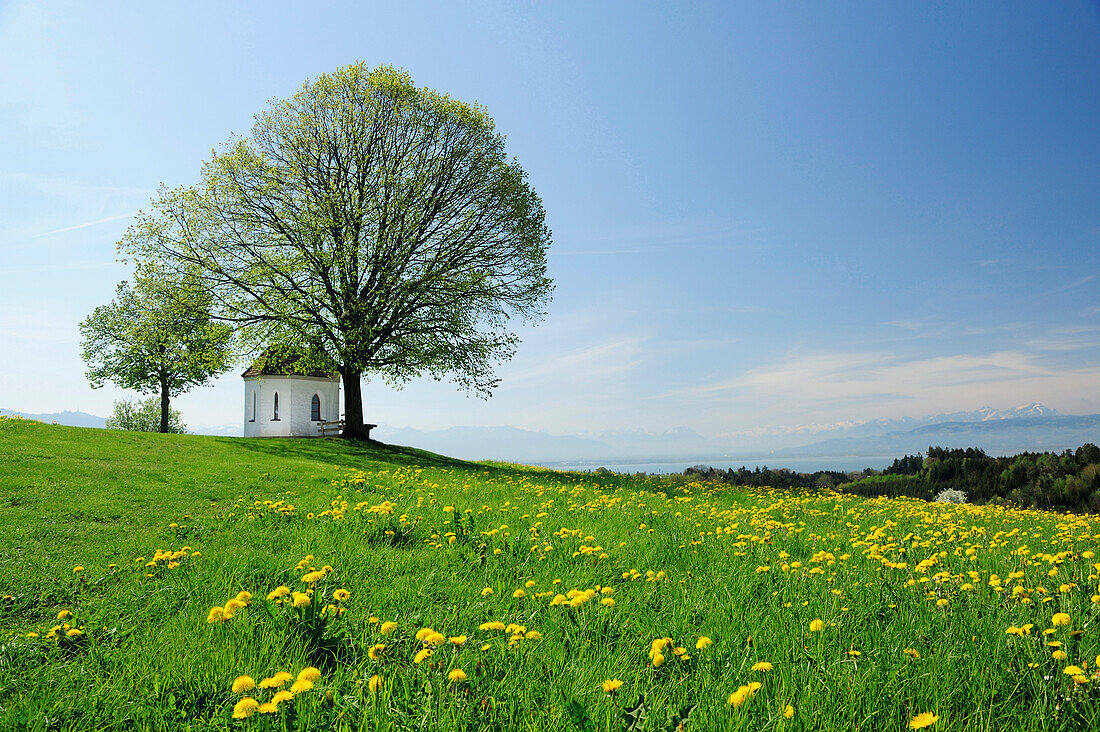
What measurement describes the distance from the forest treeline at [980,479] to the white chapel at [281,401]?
22.7 meters

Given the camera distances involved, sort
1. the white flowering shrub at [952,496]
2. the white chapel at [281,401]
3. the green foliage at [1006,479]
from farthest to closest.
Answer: the white chapel at [281,401] → the white flowering shrub at [952,496] → the green foliage at [1006,479]

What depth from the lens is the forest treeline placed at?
48.2 feet

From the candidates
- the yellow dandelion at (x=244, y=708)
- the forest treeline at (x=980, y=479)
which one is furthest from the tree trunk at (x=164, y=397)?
the yellow dandelion at (x=244, y=708)

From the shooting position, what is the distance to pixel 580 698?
304cm

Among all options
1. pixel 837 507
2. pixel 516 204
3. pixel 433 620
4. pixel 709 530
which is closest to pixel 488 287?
pixel 516 204

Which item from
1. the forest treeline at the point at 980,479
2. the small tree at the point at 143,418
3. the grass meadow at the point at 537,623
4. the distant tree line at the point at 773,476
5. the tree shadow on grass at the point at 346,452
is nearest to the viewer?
the grass meadow at the point at 537,623

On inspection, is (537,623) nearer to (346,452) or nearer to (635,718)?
(635,718)

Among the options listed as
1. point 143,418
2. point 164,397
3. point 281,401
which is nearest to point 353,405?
point 281,401

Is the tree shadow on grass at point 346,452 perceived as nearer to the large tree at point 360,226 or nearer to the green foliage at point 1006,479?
the large tree at point 360,226

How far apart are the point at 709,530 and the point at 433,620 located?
4.46m

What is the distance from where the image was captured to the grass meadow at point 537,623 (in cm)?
300

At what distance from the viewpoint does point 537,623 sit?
13.8ft

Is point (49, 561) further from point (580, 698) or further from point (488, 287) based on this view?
point (488, 287)

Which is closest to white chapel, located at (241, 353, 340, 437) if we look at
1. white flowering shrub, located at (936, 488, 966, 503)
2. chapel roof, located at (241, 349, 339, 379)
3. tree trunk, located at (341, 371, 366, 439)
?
chapel roof, located at (241, 349, 339, 379)
